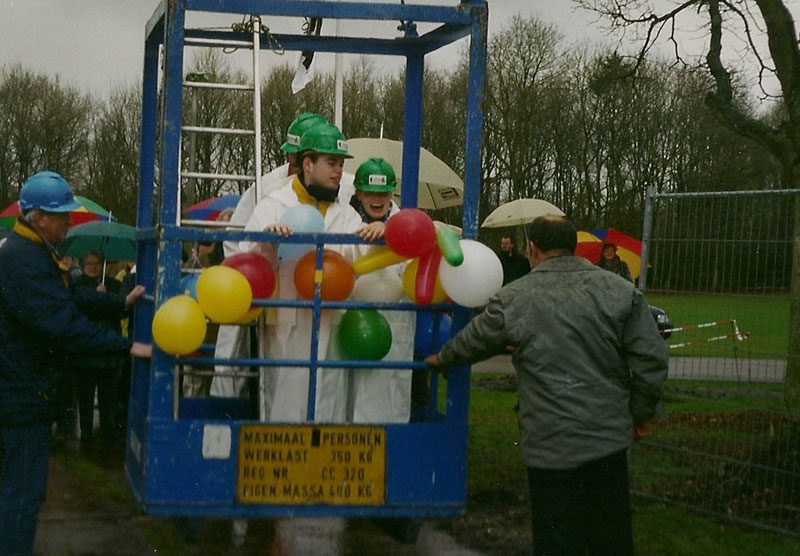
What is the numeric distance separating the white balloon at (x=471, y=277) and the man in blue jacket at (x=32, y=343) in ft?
4.48

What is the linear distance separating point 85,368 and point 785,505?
6.10m

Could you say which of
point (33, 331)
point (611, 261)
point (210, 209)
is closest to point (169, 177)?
point (33, 331)

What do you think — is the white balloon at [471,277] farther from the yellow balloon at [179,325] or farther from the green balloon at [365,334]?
the yellow balloon at [179,325]

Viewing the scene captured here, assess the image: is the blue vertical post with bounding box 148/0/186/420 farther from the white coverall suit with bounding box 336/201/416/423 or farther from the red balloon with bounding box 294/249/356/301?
the white coverall suit with bounding box 336/201/416/423

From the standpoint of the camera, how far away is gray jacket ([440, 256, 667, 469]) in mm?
5039

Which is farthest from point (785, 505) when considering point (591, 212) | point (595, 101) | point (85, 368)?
point (595, 101)

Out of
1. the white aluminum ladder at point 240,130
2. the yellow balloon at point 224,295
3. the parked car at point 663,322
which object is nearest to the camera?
the yellow balloon at point 224,295

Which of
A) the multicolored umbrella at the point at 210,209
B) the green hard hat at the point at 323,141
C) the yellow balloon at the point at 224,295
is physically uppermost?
the green hard hat at the point at 323,141

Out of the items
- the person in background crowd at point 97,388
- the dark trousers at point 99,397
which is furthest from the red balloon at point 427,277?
the dark trousers at point 99,397

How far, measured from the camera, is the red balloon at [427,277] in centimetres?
511

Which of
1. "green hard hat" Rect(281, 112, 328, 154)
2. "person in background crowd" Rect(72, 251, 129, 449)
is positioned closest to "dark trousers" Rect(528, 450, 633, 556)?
"green hard hat" Rect(281, 112, 328, 154)

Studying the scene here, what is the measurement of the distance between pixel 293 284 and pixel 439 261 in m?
0.71

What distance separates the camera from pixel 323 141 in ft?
18.7

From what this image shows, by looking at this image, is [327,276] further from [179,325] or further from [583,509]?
[583,509]
